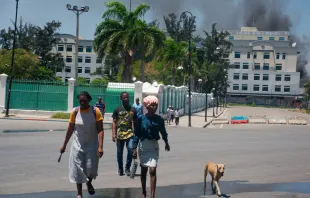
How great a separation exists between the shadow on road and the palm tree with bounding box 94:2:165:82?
35.5m

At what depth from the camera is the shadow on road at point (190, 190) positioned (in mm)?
8859

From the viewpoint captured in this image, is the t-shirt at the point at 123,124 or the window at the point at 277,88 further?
the window at the point at 277,88

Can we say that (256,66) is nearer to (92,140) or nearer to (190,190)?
(190,190)

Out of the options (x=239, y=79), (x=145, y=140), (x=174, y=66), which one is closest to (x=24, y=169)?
(x=145, y=140)

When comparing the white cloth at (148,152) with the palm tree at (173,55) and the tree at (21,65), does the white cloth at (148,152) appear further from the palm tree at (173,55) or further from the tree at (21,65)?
the palm tree at (173,55)

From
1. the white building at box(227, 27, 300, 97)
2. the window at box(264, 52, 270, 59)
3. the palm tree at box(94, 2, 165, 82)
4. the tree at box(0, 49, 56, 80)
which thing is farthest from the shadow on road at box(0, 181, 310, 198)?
the window at box(264, 52, 270, 59)

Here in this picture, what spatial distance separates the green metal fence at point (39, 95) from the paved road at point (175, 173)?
2054cm

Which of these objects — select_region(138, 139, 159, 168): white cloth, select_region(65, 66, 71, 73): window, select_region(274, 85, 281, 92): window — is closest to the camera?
select_region(138, 139, 159, 168): white cloth

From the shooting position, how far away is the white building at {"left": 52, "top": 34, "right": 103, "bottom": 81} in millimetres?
100000

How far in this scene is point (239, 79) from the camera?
5025 inches

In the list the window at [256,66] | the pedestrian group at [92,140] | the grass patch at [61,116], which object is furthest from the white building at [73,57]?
the pedestrian group at [92,140]

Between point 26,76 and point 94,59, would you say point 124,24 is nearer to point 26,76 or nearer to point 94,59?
point 26,76

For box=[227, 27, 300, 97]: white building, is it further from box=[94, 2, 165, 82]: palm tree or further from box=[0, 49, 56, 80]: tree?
box=[94, 2, 165, 82]: palm tree

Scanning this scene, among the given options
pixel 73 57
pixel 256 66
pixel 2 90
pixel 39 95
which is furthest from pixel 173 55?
pixel 256 66
